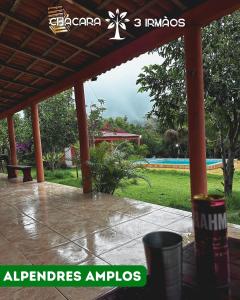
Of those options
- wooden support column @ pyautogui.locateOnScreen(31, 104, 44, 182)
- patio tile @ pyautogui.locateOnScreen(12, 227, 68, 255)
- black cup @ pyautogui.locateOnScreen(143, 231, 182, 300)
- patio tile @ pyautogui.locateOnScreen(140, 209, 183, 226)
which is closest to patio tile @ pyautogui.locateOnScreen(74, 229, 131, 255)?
patio tile @ pyautogui.locateOnScreen(12, 227, 68, 255)

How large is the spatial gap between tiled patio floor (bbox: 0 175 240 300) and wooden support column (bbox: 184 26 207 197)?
70cm

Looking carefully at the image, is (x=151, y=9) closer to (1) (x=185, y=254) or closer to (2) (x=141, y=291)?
(1) (x=185, y=254)

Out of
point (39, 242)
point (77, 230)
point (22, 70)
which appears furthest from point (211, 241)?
point (22, 70)

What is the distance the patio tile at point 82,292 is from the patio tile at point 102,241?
66 cm

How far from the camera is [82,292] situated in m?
2.26

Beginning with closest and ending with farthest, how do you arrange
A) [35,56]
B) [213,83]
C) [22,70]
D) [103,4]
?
[103,4], [213,83], [35,56], [22,70]

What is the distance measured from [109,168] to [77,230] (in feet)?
7.54

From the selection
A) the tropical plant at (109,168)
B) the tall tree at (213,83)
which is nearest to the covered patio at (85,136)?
the tropical plant at (109,168)

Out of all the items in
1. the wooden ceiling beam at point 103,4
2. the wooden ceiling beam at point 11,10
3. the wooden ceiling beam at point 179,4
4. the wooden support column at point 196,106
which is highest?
the wooden ceiling beam at point 11,10

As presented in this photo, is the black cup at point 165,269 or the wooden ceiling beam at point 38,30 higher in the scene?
the wooden ceiling beam at point 38,30

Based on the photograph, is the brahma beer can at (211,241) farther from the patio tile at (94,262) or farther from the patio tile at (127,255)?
the patio tile at (94,262)

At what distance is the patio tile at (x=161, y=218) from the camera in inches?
152

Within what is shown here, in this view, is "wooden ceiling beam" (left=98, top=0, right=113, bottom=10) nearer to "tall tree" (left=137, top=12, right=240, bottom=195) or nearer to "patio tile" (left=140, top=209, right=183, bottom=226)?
"tall tree" (left=137, top=12, right=240, bottom=195)

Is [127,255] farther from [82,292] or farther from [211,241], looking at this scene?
[211,241]
